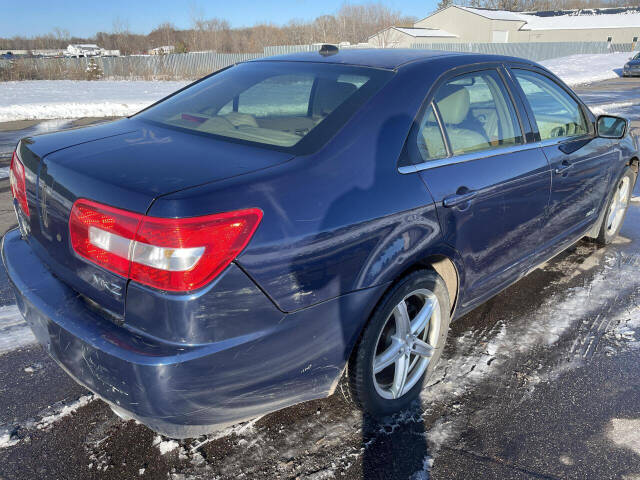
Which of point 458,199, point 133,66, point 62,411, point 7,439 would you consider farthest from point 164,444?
point 133,66

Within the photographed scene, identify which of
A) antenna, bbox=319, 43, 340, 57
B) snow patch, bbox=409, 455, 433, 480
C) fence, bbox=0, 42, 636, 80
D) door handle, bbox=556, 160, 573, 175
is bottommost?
snow patch, bbox=409, 455, 433, 480

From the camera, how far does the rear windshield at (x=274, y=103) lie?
2201mm

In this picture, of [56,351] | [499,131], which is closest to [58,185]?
[56,351]

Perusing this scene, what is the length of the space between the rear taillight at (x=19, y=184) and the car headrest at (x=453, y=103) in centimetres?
196

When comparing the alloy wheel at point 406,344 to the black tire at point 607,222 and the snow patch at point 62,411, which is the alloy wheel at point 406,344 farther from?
the black tire at point 607,222

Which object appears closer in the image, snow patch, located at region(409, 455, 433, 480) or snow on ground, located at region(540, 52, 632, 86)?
snow patch, located at region(409, 455, 433, 480)

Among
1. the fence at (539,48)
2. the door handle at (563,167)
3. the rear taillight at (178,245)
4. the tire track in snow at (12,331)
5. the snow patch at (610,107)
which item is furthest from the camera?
the fence at (539,48)

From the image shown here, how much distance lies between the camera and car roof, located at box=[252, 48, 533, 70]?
263cm

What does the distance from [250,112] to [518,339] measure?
2110 millimetres

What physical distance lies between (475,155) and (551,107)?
132 cm

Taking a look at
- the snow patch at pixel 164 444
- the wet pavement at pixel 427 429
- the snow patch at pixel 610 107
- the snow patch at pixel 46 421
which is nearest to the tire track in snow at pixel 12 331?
the wet pavement at pixel 427 429

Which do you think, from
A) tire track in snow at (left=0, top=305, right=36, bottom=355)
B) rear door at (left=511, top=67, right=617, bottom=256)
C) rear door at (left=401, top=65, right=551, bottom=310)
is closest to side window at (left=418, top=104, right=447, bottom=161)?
rear door at (left=401, top=65, right=551, bottom=310)

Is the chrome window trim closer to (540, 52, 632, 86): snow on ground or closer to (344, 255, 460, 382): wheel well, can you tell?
(344, 255, 460, 382): wheel well

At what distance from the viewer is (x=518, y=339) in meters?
3.18
